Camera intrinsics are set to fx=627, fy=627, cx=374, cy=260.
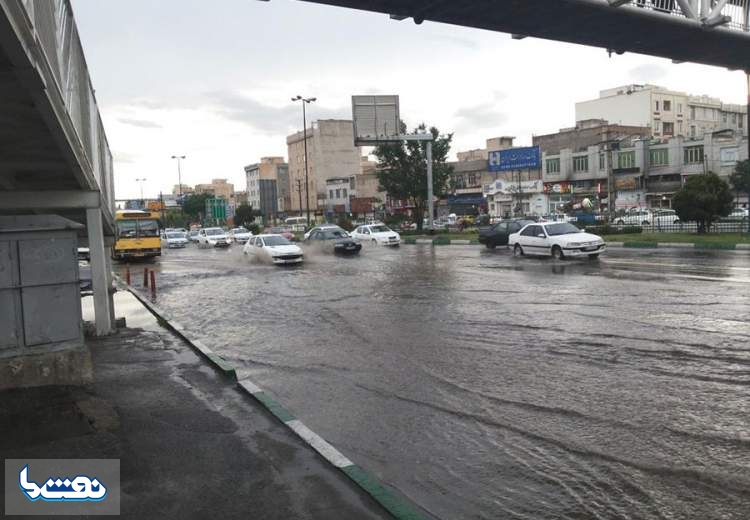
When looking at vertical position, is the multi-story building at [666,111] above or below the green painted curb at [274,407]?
above

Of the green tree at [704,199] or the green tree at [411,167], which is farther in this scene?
the green tree at [411,167]

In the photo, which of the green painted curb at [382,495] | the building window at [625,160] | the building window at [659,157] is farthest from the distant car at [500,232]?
the building window at [625,160]

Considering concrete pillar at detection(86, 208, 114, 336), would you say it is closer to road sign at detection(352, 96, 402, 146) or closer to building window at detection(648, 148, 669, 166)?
road sign at detection(352, 96, 402, 146)

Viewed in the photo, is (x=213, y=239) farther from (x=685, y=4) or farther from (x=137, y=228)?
(x=685, y=4)

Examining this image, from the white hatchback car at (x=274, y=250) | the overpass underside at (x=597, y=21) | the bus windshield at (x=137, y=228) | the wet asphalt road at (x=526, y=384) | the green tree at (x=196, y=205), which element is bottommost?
the wet asphalt road at (x=526, y=384)

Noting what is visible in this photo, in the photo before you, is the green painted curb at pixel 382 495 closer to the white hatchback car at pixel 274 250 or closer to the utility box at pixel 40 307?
the utility box at pixel 40 307

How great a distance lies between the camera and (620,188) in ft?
242

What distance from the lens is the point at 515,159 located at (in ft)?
189

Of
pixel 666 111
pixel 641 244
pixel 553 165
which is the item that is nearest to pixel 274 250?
pixel 641 244

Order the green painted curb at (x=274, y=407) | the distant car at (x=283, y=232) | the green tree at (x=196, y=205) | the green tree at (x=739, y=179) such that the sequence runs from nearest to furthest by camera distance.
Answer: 1. the green painted curb at (x=274, y=407)
2. the distant car at (x=283, y=232)
3. the green tree at (x=739, y=179)
4. the green tree at (x=196, y=205)

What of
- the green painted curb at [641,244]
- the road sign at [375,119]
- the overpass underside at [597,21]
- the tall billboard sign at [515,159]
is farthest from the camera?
the tall billboard sign at [515,159]

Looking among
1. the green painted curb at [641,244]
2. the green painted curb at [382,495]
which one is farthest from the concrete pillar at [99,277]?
the green painted curb at [641,244]

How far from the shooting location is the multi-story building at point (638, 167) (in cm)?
6588

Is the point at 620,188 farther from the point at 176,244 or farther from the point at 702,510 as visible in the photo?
the point at 702,510
